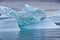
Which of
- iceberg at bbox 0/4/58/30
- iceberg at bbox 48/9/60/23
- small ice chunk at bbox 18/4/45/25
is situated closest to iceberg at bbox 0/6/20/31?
iceberg at bbox 0/4/58/30

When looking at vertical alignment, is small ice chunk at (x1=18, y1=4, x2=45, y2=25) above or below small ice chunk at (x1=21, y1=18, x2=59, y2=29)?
above

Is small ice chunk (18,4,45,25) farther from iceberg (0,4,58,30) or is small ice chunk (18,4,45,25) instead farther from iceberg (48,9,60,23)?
iceberg (48,9,60,23)

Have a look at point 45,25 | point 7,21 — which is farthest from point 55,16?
point 7,21

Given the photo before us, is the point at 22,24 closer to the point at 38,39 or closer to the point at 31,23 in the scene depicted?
the point at 31,23

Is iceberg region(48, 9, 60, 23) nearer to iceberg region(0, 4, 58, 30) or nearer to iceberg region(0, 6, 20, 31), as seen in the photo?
iceberg region(0, 4, 58, 30)

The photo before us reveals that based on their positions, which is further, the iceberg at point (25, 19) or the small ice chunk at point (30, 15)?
the small ice chunk at point (30, 15)

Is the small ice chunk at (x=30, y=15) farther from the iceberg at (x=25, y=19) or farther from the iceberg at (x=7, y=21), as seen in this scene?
the iceberg at (x=7, y=21)

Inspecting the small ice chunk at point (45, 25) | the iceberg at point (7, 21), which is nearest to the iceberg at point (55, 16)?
the small ice chunk at point (45, 25)

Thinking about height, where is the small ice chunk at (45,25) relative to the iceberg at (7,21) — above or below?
below

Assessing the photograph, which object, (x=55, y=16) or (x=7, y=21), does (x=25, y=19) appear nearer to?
(x=7, y=21)

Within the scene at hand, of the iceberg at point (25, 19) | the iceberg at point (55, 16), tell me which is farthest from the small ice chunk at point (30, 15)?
the iceberg at point (55, 16)

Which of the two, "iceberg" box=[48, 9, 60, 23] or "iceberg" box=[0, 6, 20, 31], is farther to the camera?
"iceberg" box=[48, 9, 60, 23]

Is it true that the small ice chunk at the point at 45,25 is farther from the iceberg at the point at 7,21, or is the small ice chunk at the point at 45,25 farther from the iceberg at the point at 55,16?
the iceberg at the point at 7,21

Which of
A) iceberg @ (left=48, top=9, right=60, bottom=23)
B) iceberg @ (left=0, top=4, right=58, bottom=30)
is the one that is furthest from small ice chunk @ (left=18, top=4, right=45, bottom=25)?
iceberg @ (left=48, top=9, right=60, bottom=23)
